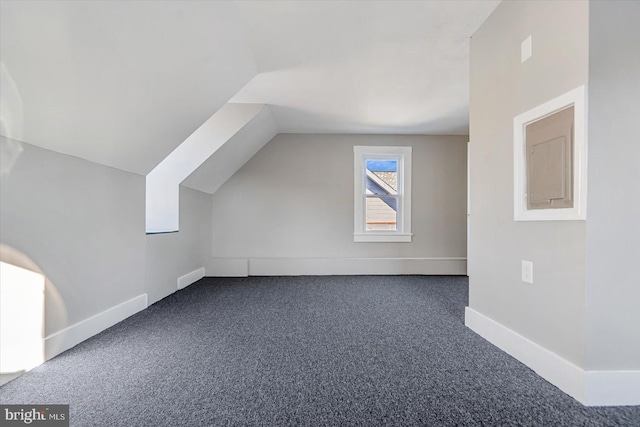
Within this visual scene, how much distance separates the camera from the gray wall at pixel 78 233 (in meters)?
2.07

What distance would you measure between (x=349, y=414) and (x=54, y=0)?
2.13 metres

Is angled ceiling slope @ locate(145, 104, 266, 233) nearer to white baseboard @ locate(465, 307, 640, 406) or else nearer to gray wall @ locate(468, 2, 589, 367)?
gray wall @ locate(468, 2, 589, 367)

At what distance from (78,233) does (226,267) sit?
3.09 m

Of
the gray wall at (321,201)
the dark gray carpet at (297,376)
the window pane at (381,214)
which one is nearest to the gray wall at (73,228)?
the dark gray carpet at (297,376)

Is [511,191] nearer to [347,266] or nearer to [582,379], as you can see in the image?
[582,379]

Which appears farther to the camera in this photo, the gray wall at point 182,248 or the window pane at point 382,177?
the window pane at point 382,177

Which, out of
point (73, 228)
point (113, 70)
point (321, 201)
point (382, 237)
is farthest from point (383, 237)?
point (113, 70)

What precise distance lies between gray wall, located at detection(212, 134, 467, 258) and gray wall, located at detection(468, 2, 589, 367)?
2996 millimetres

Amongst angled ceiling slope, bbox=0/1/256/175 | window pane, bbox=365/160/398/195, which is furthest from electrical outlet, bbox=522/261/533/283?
window pane, bbox=365/160/398/195

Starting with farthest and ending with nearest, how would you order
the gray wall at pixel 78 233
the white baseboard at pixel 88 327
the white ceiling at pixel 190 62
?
the white baseboard at pixel 88 327 < the gray wall at pixel 78 233 < the white ceiling at pixel 190 62

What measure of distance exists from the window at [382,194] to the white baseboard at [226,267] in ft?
5.88

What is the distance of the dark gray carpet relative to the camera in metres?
1.58

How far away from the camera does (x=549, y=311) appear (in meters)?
1.93

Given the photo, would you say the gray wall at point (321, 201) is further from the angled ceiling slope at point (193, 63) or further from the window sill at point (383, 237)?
the angled ceiling slope at point (193, 63)
